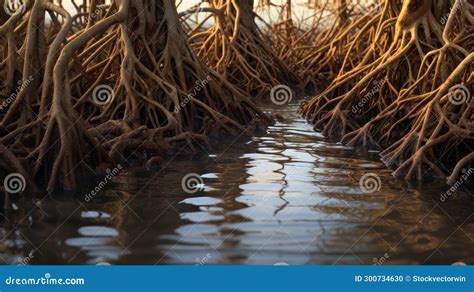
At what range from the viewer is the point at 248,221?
4277 mm

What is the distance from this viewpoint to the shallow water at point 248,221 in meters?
3.73

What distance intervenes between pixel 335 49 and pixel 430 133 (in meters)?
6.74

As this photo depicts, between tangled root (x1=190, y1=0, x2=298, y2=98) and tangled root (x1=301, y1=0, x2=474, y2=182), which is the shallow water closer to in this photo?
tangled root (x1=301, y1=0, x2=474, y2=182)

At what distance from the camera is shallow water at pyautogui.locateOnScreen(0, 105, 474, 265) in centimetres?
373

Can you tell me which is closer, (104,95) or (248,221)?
(248,221)

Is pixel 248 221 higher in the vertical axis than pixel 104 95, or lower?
lower

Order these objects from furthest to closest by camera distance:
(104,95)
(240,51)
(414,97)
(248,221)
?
1. (240,51)
2. (104,95)
3. (414,97)
4. (248,221)

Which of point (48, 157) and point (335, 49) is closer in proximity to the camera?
point (48, 157)

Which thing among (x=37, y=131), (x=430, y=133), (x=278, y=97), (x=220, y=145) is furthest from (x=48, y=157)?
(x=278, y=97)

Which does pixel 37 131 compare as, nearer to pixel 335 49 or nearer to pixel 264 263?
pixel 264 263

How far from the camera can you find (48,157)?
16.9 ft

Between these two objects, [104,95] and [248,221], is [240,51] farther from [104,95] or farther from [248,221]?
[248,221]

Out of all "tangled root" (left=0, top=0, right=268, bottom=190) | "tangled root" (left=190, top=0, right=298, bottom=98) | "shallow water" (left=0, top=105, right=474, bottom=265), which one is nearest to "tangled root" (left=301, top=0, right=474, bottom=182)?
"shallow water" (left=0, top=105, right=474, bottom=265)

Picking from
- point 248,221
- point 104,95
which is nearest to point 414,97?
point 104,95
